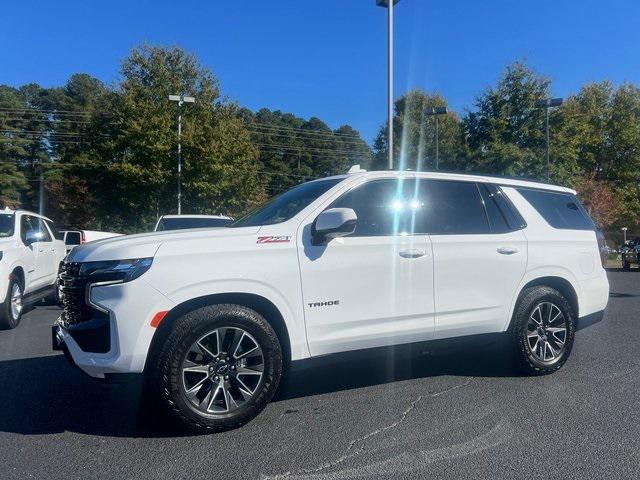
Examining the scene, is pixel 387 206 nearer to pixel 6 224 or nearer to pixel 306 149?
pixel 6 224

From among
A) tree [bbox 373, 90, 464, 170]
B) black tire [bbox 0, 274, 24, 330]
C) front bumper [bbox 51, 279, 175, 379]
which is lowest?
black tire [bbox 0, 274, 24, 330]

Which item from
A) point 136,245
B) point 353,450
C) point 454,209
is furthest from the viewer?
point 454,209

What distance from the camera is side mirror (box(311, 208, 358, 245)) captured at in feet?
13.5

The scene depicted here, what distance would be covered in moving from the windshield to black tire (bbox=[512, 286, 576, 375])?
298 inches

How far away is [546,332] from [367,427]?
232 centimetres

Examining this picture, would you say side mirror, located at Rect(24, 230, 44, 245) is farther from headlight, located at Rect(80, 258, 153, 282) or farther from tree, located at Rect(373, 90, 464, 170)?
tree, located at Rect(373, 90, 464, 170)

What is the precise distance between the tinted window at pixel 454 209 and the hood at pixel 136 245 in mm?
1649

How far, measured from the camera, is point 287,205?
194 inches

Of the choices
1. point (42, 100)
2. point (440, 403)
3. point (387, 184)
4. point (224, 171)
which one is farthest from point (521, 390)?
point (42, 100)

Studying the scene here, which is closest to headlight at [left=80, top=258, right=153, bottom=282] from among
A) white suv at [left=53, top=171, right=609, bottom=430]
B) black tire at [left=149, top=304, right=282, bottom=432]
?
white suv at [left=53, top=171, right=609, bottom=430]

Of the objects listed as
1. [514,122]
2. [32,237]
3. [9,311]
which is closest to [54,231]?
[32,237]

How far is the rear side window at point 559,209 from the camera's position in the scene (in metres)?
5.65

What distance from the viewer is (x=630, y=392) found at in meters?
4.90

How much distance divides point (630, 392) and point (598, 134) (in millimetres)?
47981
